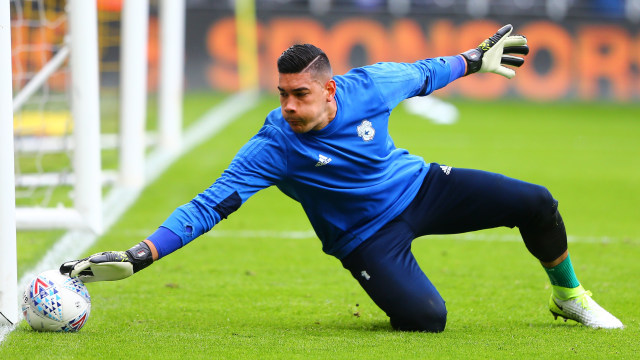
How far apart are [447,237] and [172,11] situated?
5945mm

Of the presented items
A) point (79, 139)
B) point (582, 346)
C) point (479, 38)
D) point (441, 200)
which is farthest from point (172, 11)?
point (479, 38)

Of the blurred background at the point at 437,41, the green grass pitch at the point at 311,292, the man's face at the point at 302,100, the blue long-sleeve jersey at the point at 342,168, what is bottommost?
the blurred background at the point at 437,41

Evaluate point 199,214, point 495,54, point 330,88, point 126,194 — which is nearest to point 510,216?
point 495,54

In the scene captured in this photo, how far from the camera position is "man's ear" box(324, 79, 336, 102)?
15.0ft

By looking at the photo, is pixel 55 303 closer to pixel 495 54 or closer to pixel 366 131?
pixel 366 131

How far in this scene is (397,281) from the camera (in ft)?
15.8

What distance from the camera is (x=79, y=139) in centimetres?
715

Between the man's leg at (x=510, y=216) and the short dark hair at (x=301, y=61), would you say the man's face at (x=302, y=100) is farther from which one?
the man's leg at (x=510, y=216)

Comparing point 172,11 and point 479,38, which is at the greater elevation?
point 172,11

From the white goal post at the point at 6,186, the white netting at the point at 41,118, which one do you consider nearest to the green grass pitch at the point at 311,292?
the white goal post at the point at 6,186

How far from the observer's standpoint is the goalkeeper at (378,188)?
4.48 m

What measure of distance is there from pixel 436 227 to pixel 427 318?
60 cm

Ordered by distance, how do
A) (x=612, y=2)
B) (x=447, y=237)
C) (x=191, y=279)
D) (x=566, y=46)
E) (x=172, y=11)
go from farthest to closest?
(x=612, y=2), (x=566, y=46), (x=172, y=11), (x=447, y=237), (x=191, y=279)

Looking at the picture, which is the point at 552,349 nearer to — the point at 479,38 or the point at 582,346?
the point at 582,346
